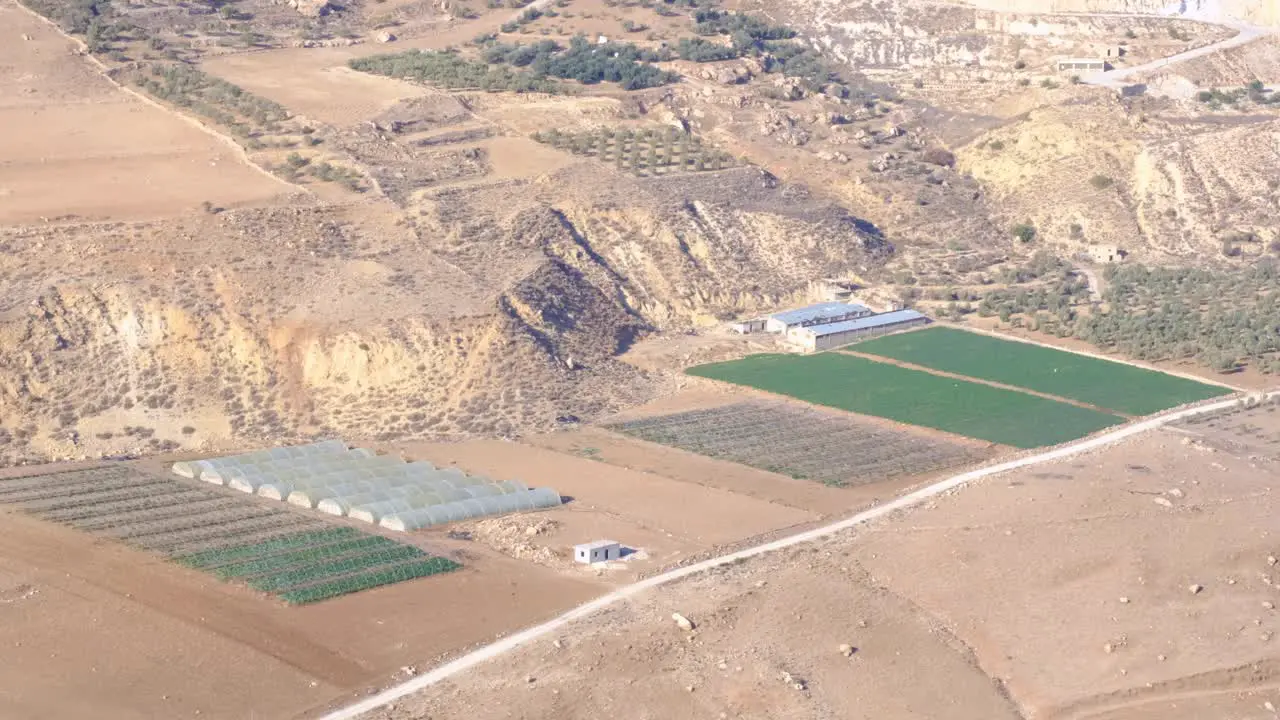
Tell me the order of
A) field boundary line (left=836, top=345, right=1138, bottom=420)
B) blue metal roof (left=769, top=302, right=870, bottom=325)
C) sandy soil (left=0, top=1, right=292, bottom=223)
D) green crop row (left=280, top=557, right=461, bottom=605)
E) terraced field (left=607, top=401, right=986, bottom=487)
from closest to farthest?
green crop row (left=280, top=557, right=461, bottom=605), terraced field (left=607, top=401, right=986, bottom=487), field boundary line (left=836, top=345, right=1138, bottom=420), sandy soil (left=0, top=1, right=292, bottom=223), blue metal roof (left=769, top=302, right=870, bottom=325)

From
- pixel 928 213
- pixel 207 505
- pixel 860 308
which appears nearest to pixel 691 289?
pixel 860 308

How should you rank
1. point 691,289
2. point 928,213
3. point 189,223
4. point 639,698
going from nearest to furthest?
1. point 639,698
2. point 189,223
3. point 691,289
4. point 928,213

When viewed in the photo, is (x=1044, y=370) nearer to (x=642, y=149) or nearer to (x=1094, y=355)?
(x=1094, y=355)

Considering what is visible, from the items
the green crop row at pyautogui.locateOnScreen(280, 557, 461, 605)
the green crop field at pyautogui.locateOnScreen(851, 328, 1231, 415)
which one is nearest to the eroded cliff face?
the green crop field at pyautogui.locateOnScreen(851, 328, 1231, 415)

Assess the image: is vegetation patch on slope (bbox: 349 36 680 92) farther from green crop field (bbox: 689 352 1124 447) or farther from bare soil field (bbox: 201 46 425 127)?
green crop field (bbox: 689 352 1124 447)

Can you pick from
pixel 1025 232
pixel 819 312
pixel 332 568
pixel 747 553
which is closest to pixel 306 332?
pixel 332 568

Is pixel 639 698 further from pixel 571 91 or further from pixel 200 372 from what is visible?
pixel 571 91

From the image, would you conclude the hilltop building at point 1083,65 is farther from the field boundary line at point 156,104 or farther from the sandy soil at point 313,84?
the field boundary line at point 156,104
